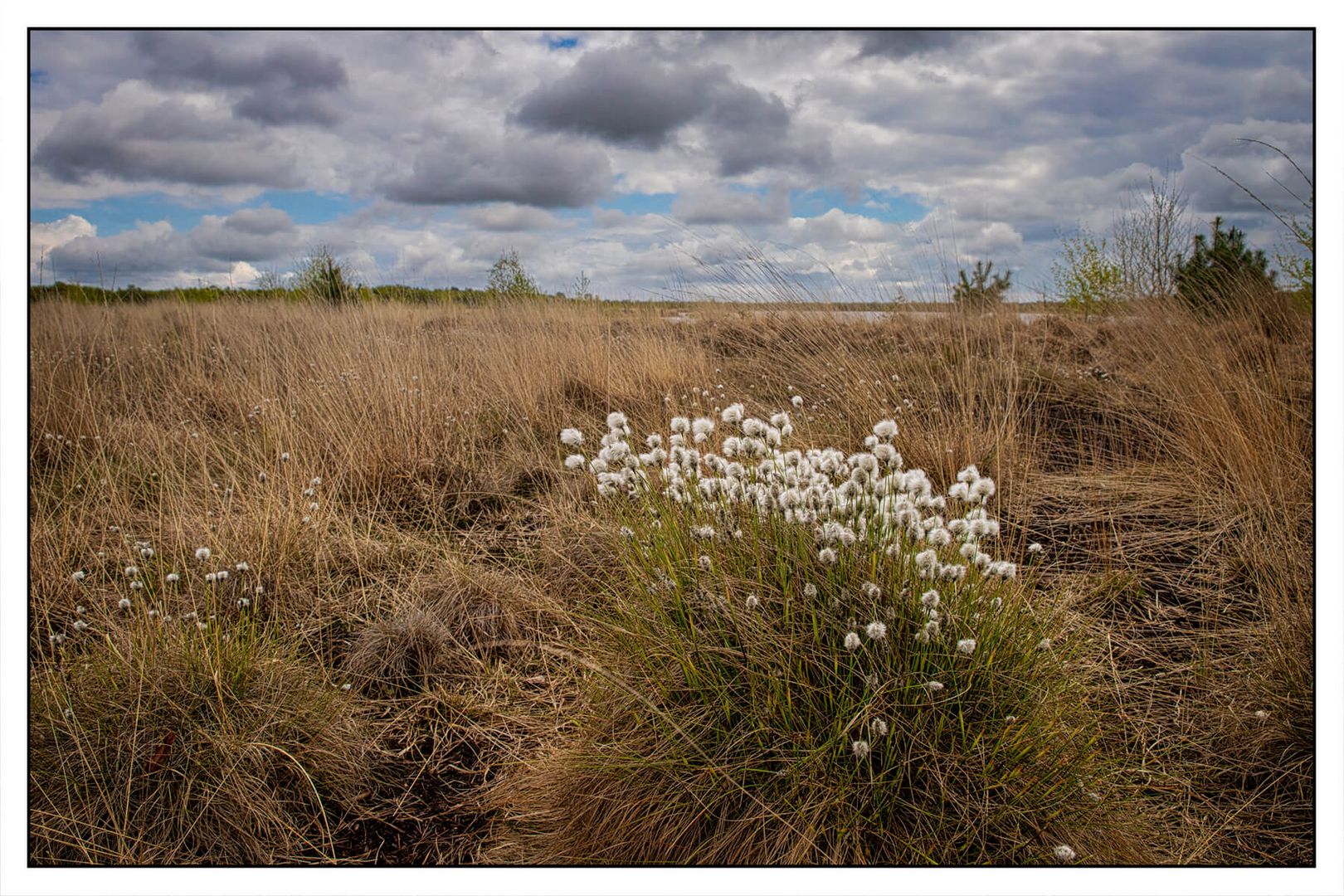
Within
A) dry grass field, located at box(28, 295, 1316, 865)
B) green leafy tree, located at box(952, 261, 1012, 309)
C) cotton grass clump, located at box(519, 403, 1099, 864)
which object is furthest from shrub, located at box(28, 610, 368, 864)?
green leafy tree, located at box(952, 261, 1012, 309)

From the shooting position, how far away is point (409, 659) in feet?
9.29

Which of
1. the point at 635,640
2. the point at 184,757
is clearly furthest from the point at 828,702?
the point at 184,757

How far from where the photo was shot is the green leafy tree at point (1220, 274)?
5.39 m

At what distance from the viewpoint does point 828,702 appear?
172cm

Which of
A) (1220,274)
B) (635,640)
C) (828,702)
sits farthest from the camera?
(1220,274)

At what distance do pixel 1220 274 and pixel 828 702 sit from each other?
236 inches

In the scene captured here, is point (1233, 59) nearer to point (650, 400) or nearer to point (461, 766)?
point (461, 766)

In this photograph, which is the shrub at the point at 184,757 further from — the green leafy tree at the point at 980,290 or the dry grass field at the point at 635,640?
the green leafy tree at the point at 980,290

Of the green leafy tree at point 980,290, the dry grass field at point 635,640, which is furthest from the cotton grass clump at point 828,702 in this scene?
the green leafy tree at point 980,290

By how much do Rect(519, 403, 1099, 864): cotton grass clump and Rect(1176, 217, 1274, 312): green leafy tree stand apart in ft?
15.9

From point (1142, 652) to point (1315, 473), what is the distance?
88 cm

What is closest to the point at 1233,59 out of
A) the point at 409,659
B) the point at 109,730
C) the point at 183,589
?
the point at 409,659

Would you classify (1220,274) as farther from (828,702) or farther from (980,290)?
(828,702)

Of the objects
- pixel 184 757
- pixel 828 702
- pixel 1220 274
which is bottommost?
pixel 184 757
